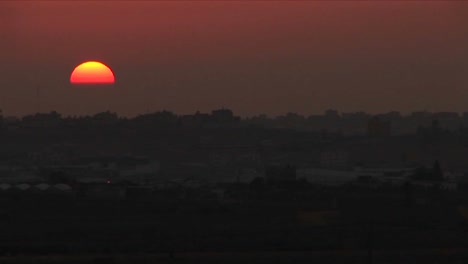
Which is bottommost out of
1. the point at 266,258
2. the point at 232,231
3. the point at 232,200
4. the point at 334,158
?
the point at 266,258

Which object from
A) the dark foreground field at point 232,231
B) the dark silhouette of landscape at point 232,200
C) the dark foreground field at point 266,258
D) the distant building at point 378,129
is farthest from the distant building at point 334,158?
the dark foreground field at point 266,258

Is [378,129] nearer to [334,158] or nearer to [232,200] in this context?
[334,158]

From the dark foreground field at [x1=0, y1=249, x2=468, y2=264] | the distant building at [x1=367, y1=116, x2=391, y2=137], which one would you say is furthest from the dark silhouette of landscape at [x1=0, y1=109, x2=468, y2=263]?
the distant building at [x1=367, y1=116, x2=391, y2=137]

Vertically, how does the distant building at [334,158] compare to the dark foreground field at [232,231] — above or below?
above

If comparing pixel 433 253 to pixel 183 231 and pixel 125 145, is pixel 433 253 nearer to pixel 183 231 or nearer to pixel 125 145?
pixel 183 231

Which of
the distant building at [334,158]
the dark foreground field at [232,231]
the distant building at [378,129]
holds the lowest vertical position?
the dark foreground field at [232,231]

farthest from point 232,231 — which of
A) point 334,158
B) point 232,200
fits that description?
point 334,158

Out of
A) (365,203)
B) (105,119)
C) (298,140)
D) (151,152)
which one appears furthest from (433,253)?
(105,119)

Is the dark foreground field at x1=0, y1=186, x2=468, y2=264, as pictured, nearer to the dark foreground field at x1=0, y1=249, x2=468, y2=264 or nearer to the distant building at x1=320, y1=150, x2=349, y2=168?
the dark foreground field at x1=0, y1=249, x2=468, y2=264

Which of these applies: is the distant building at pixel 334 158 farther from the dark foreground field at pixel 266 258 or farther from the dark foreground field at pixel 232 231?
the dark foreground field at pixel 266 258
